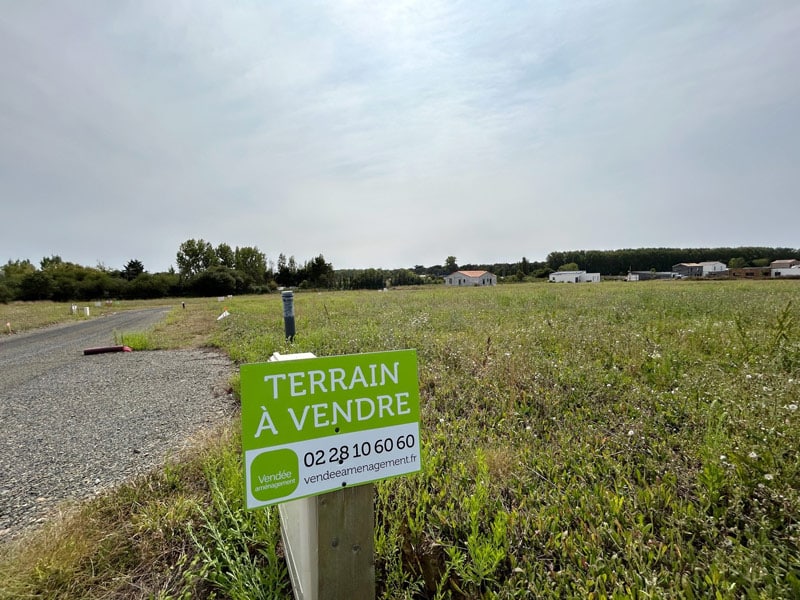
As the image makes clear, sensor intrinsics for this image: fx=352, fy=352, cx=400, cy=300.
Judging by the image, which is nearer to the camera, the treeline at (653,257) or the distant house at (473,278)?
the distant house at (473,278)

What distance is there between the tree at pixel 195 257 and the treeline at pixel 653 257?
99690mm

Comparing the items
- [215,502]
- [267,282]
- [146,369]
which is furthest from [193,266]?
[215,502]

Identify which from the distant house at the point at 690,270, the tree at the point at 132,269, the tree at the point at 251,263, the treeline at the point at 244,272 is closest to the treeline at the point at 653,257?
the treeline at the point at 244,272

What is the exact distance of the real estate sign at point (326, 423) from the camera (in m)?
1.36

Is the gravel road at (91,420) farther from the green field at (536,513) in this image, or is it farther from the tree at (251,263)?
the tree at (251,263)

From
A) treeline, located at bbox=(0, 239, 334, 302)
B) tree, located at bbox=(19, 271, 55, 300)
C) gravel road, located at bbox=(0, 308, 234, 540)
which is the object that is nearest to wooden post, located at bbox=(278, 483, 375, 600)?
gravel road, located at bbox=(0, 308, 234, 540)

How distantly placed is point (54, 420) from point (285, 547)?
14.4 feet

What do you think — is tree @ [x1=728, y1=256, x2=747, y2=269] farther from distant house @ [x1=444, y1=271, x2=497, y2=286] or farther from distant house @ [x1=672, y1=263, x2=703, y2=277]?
distant house @ [x1=444, y1=271, x2=497, y2=286]

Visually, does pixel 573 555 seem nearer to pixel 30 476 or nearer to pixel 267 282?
pixel 30 476

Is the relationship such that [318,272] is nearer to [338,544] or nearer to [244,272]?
[244,272]

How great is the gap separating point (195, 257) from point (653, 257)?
135077 mm

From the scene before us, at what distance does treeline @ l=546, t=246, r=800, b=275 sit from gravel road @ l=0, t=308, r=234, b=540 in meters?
122

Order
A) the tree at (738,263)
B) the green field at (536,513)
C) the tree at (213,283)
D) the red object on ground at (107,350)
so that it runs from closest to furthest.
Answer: the green field at (536,513) → the red object on ground at (107,350) → the tree at (213,283) → the tree at (738,263)

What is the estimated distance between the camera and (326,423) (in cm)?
148
